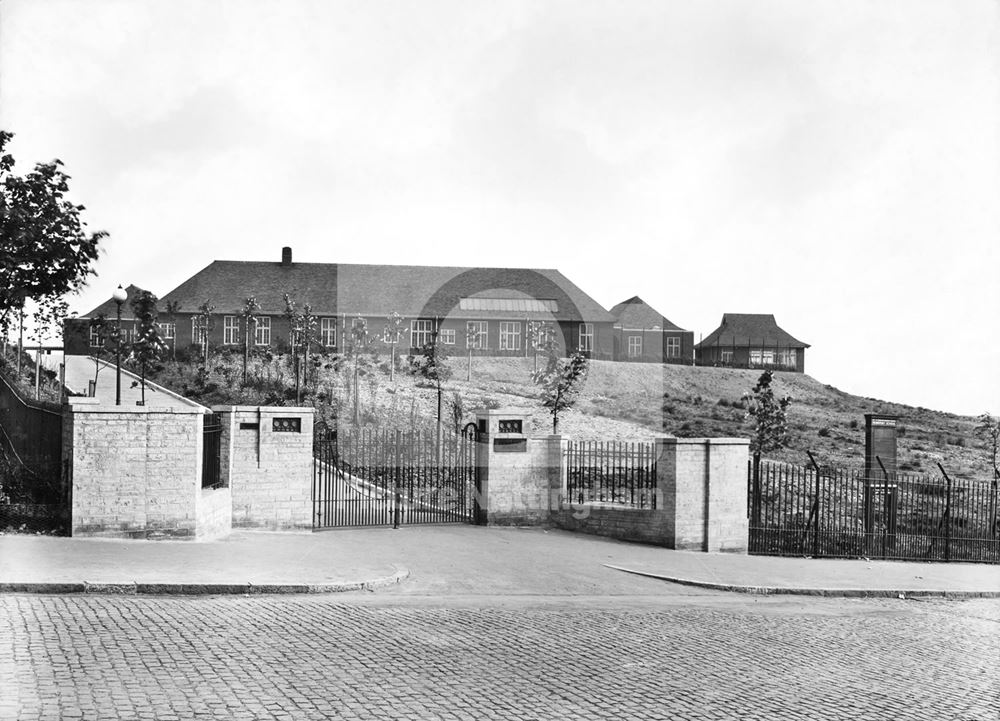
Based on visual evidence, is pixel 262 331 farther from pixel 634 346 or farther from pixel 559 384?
pixel 559 384

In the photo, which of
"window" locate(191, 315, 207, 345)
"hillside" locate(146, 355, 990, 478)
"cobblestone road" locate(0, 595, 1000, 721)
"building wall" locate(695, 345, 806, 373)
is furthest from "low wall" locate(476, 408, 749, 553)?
"building wall" locate(695, 345, 806, 373)

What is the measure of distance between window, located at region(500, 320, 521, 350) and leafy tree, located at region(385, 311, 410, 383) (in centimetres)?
673

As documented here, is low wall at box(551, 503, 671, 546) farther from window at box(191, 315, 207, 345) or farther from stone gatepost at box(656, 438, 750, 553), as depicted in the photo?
window at box(191, 315, 207, 345)

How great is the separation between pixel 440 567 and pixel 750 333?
86736 millimetres

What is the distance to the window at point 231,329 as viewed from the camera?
212 feet

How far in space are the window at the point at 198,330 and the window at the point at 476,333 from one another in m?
17.7

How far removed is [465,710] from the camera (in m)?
6.80

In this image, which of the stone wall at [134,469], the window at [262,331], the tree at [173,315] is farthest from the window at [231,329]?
the stone wall at [134,469]

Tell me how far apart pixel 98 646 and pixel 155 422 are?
6866mm

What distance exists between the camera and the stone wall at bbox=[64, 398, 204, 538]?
45.5 ft

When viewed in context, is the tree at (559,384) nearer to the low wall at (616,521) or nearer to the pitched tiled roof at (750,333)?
the low wall at (616,521)

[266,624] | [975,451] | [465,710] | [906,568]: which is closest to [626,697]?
[465,710]

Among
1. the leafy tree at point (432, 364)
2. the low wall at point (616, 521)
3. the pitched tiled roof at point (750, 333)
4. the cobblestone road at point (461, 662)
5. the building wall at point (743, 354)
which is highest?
the pitched tiled roof at point (750, 333)

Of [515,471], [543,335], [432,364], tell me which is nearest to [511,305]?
[543,335]
